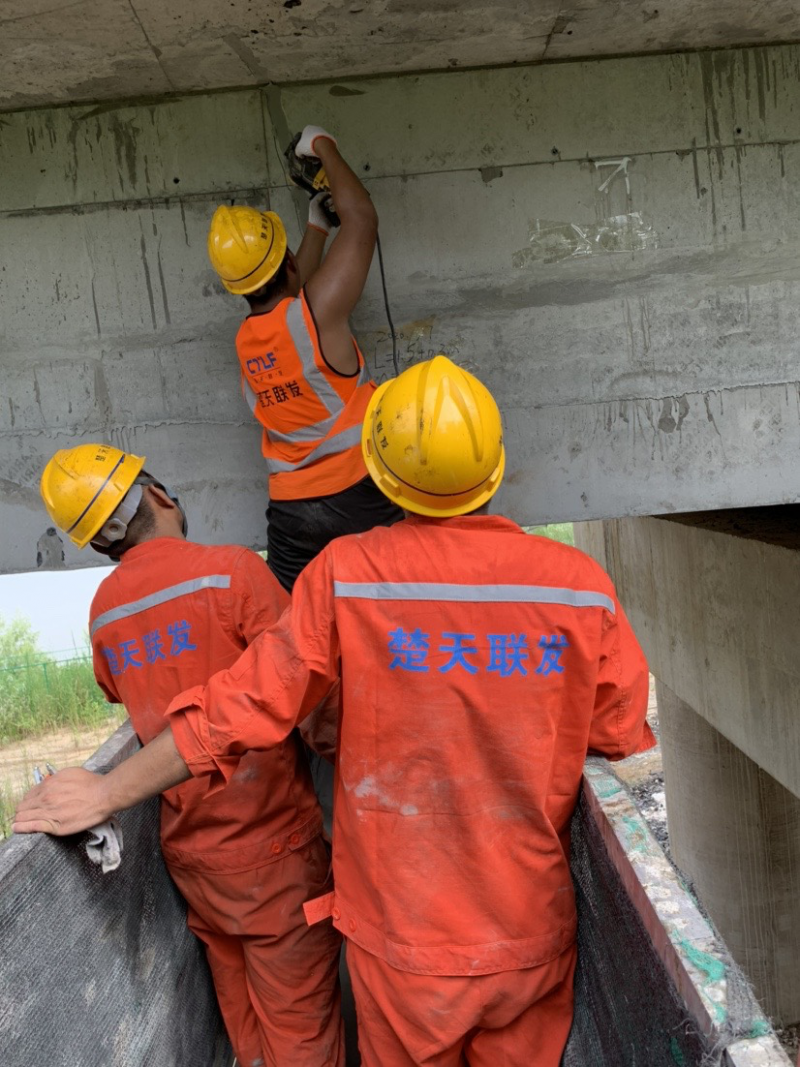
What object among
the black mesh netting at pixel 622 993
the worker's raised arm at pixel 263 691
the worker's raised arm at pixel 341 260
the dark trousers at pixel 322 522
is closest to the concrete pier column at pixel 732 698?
the black mesh netting at pixel 622 993

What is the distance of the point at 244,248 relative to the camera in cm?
366

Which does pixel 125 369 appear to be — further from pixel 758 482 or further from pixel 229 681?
pixel 758 482

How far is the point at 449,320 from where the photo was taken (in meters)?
4.21

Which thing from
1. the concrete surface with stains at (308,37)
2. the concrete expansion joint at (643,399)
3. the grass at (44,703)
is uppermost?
the concrete surface with stains at (308,37)

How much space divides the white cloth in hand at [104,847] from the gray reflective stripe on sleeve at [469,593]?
80 centimetres

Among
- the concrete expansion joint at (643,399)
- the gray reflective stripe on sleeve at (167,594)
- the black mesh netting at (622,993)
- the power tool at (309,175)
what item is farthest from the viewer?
the concrete expansion joint at (643,399)

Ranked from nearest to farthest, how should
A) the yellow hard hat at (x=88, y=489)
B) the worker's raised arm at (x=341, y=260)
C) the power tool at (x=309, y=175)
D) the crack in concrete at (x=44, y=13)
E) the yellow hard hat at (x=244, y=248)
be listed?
the yellow hard hat at (x=88, y=489) < the crack in concrete at (x=44, y=13) < the worker's raised arm at (x=341, y=260) < the yellow hard hat at (x=244, y=248) < the power tool at (x=309, y=175)

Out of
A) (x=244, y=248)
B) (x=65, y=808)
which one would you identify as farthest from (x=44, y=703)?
(x=65, y=808)

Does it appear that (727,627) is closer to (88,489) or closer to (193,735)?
(88,489)

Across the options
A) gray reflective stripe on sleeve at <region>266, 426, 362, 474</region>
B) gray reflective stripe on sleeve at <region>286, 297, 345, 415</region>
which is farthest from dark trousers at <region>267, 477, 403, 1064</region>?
gray reflective stripe on sleeve at <region>286, 297, 345, 415</region>

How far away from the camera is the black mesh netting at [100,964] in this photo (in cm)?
183

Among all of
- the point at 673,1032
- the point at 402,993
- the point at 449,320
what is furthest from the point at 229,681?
the point at 449,320

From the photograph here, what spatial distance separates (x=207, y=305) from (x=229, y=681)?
271cm

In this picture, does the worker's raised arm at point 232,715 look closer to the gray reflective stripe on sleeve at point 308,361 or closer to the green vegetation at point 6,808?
the gray reflective stripe on sleeve at point 308,361
